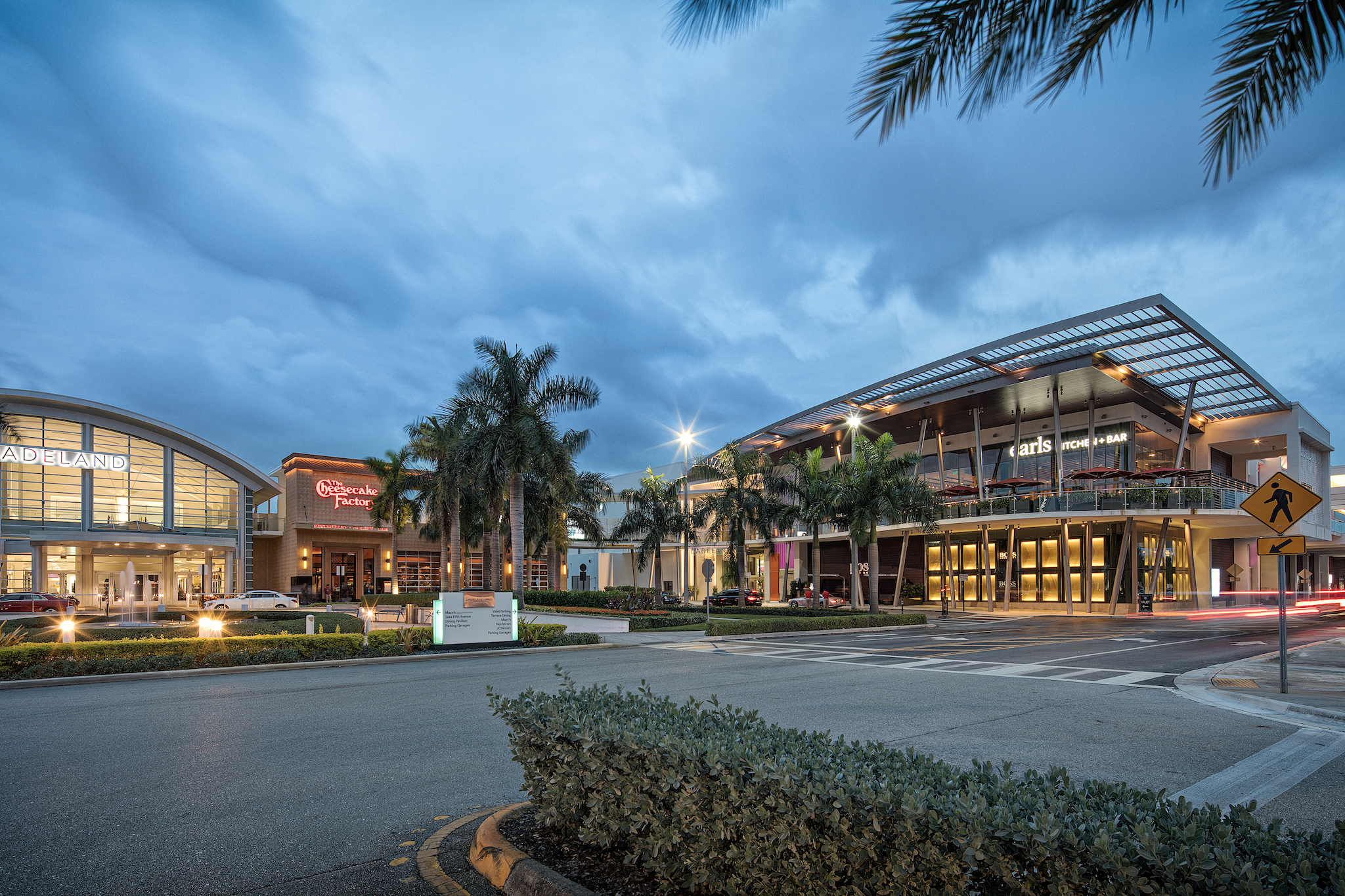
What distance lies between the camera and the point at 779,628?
27.8m

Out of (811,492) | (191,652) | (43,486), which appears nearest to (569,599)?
(811,492)

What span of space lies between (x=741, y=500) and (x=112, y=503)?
4218cm

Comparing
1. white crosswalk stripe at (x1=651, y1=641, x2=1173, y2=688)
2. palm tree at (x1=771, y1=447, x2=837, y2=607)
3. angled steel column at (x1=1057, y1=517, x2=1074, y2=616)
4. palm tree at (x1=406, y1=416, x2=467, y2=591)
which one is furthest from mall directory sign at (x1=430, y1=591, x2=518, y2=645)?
angled steel column at (x1=1057, y1=517, x2=1074, y2=616)

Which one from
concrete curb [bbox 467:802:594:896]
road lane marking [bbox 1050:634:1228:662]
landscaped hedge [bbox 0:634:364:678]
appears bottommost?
road lane marking [bbox 1050:634:1228:662]

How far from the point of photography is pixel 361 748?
343 inches

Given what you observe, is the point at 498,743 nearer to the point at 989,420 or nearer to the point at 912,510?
the point at 912,510

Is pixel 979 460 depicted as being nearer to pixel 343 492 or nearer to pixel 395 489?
pixel 395 489

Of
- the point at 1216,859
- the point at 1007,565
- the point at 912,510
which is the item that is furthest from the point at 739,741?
the point at 1007,565

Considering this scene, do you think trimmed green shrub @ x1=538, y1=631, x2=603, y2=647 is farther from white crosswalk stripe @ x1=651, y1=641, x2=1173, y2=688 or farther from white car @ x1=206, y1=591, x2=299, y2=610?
white car @ x1=206, y1=591, x2=299, y2=610

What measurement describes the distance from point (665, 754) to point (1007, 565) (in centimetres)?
4748

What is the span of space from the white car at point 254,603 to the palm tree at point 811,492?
29.9 m

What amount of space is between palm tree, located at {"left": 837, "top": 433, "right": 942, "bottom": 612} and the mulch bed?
29.5 m

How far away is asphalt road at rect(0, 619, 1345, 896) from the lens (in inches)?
213

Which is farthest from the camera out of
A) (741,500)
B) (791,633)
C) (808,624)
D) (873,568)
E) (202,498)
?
(202,498)
